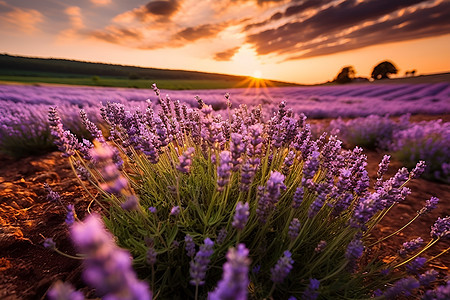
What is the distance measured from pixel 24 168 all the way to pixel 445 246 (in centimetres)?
549

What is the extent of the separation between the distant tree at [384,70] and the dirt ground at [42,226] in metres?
49.7

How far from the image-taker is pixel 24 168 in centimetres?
353

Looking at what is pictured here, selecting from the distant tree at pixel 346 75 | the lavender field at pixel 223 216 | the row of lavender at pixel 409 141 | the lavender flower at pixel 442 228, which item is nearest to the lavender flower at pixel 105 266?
the lavender field at pixel 223 216

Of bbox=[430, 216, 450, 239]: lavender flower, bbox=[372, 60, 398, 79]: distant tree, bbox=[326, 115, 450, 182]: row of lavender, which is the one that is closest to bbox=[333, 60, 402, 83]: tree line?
bbox=[372, 60, 398, 79]: distant tree

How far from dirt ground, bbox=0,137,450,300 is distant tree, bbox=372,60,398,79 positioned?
49650 mm

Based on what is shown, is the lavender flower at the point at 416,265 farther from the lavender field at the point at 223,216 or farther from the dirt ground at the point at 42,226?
the dirt ground at the point at 42,226

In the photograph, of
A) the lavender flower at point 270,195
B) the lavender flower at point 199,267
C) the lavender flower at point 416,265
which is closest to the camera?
the lavender flower at point 199,267

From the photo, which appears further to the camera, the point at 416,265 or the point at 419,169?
the point at 419,169

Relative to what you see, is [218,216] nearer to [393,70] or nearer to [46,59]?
[393,70]

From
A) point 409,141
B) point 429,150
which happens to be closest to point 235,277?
point 429,150

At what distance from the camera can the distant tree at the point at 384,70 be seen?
139 ft

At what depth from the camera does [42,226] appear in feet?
6.63

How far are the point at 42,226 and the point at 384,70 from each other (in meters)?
53.8

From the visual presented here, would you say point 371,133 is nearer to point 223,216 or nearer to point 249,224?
point 249,224
